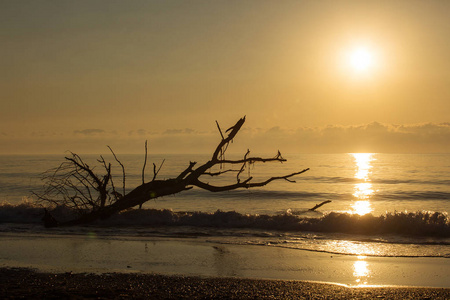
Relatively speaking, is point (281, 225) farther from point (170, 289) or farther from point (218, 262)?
point (170, 289)

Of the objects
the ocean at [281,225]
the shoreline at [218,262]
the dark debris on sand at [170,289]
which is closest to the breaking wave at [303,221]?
the ocean at [281,225]

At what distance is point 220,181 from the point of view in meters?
46.5

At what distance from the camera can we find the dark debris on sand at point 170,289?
775cm

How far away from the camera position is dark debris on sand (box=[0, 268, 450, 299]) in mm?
7754

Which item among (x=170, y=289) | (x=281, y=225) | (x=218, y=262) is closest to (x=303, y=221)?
(x=281, y=225)

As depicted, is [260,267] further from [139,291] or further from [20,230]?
[20,230]

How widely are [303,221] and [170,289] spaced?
11679 millimetres

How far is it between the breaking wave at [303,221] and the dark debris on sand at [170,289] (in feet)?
30.8

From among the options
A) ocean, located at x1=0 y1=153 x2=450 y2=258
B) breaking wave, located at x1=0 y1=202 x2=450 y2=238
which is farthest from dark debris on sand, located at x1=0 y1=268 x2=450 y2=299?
breaking wave, located at x1=0 y1=202 x2=450 y2=238

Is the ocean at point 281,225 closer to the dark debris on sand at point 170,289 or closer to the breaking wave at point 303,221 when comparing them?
the breaking wave at point 303,221

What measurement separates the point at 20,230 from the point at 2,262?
6666 mm

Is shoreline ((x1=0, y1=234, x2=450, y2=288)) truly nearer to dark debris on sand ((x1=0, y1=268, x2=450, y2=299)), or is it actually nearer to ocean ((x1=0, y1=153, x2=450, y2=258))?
dark debris on sand ((x1=0, y1=268, x2=450, y2=299))

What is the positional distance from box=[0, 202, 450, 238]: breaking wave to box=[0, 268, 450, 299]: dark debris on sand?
938 cm

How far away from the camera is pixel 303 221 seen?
62.6 feet
